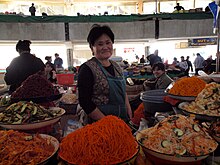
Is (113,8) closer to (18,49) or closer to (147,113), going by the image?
(18,49)

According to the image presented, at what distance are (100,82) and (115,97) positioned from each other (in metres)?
0.18

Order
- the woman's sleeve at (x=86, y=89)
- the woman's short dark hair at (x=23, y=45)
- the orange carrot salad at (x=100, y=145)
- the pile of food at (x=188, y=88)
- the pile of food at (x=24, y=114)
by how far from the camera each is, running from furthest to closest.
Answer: the woman's short dark hair at (x=23, y=45) → the woman's sleeve at (x=86, y=89) → the pile of food at (x=188, y=88) → the pile of food at (x=24, y=114) → the orange carrot salad at (x=100, y=145)

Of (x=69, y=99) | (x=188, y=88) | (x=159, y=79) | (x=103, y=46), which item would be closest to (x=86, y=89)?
(x=103, y=46)

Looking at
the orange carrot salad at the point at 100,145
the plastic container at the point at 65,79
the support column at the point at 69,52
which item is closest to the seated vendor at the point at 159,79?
the plastic container at the point at 65,79

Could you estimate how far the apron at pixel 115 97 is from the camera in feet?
5.44

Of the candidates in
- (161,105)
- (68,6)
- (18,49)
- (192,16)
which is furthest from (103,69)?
(68,6)

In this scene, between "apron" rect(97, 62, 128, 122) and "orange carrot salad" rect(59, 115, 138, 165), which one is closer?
"orange carrot salad" rect(59, 115, 138, 165)

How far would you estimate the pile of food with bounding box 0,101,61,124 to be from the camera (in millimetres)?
1178

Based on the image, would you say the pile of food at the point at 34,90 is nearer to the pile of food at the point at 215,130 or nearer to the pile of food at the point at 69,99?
the pile of food at the point at 215,130

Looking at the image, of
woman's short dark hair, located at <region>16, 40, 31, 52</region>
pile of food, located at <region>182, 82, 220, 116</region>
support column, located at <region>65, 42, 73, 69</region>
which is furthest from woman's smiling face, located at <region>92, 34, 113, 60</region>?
support column, located at <region>65, 42, 73, 69</region>

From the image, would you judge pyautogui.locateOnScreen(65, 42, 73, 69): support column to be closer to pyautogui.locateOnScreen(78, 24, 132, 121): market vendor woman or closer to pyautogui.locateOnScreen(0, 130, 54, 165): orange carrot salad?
pyautogui.locateOnScreen(78, 24, 132, 121): market vendor woman

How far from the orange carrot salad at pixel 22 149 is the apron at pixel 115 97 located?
731mm

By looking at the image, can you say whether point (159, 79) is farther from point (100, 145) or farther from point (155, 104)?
point (100, 145)

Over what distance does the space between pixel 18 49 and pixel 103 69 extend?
1.54 metres
